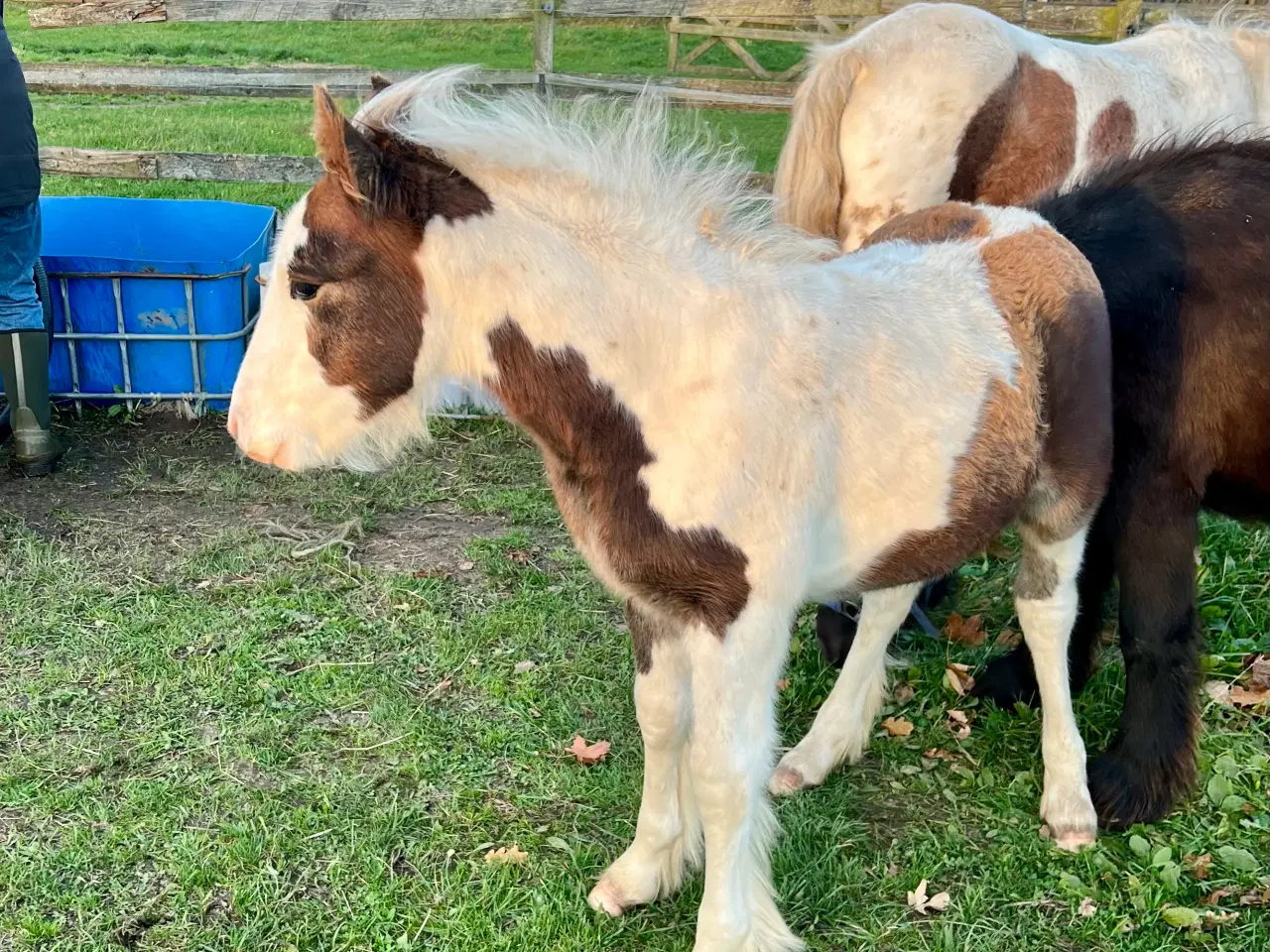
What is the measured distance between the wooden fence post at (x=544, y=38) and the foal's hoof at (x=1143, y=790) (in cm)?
514

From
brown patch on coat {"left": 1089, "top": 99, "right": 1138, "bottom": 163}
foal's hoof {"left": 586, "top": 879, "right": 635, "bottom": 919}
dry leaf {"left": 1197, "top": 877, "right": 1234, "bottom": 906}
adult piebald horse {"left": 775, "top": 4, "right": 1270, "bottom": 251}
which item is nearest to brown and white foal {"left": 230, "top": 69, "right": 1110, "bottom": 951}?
foal's hoof {"left": 586, "top": 879, "right": 635, "bottom": 919}

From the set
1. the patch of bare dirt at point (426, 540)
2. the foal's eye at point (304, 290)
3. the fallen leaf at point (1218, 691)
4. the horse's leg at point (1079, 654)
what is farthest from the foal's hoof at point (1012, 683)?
the foal's eye at point (304, 290)

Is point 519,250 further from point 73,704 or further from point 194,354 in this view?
point 194,354

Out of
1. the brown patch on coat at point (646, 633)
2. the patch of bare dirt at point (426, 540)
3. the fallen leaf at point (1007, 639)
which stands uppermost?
the brown patch on coat at point (646, 633)

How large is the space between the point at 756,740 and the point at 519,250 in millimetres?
1076

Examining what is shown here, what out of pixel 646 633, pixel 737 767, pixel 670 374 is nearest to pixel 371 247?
pixel 670 374

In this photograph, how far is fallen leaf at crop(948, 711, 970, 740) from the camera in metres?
3.14

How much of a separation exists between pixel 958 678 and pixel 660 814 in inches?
54.1

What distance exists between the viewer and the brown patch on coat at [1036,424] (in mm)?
2242

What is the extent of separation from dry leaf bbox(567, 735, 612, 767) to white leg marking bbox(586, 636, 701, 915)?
443mm

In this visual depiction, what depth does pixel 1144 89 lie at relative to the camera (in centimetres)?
414

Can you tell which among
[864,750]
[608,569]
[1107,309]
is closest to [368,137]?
[608,569]

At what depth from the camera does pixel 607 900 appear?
2.47 m

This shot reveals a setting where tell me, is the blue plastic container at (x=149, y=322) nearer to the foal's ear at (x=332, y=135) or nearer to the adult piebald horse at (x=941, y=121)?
the adult piebald horse at (x=941, y=121)
